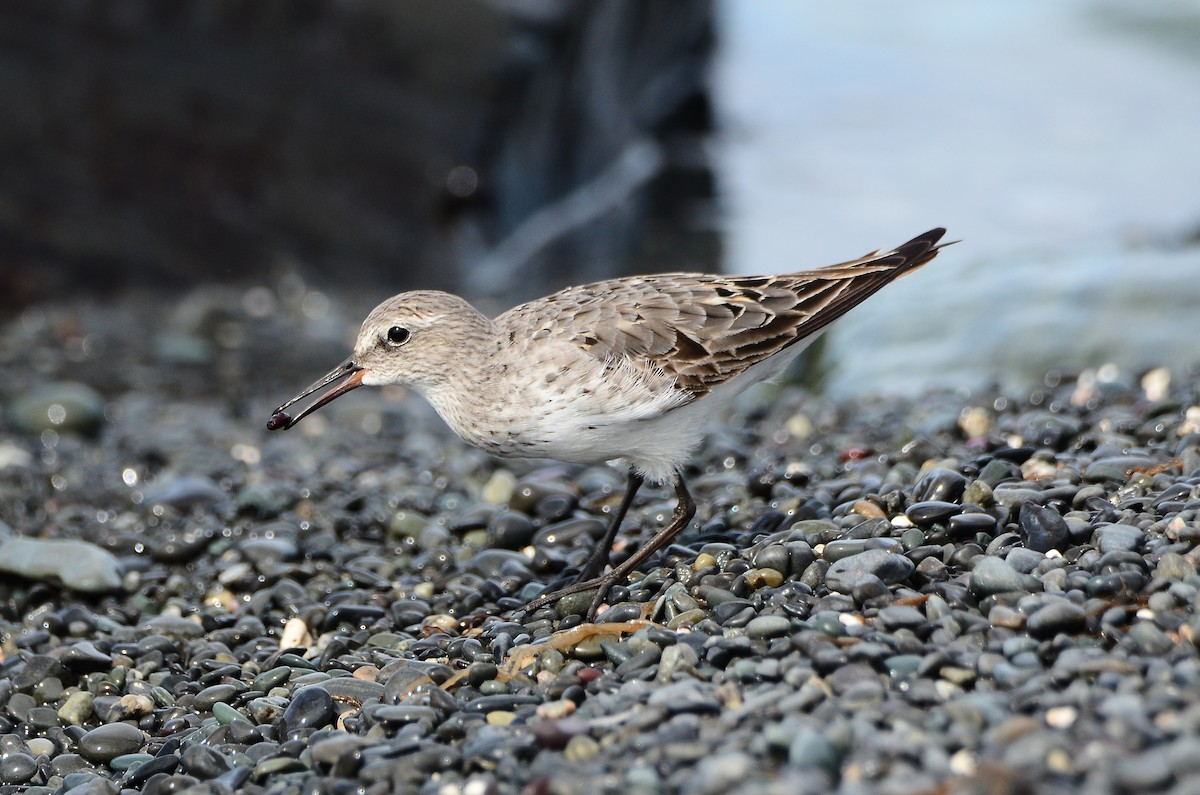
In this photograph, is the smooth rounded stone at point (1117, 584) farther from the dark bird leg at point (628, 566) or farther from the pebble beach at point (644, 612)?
the dark bird leg at point (628, 566)

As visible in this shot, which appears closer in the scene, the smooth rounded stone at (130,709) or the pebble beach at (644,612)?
the pebble beach at (644,612)

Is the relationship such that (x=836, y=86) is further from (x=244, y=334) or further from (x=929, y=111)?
(x=244, y=334)

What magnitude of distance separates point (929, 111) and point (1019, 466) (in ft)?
45.7

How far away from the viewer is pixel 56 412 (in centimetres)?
903

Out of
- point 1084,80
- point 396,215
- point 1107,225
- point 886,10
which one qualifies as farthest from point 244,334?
point 886,10

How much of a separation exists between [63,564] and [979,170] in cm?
1275

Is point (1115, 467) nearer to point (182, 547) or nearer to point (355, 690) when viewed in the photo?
point (355, 690)

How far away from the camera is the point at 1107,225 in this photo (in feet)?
45.4

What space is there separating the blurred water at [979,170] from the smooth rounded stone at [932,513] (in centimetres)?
395

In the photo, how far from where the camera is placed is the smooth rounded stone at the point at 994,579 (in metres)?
4.42

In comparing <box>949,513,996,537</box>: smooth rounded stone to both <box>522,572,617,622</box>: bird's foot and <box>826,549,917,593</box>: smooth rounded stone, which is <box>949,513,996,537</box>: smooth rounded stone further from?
<box>522,572,617,622</box>: bird's foot

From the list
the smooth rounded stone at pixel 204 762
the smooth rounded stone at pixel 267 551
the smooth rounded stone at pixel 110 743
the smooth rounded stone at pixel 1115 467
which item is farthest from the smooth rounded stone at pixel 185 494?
the smooth rounded stone at pixel 1115 467

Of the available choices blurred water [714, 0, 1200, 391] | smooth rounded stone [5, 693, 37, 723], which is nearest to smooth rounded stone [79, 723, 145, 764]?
smooth rounded stone [5, 693, 37, 723]

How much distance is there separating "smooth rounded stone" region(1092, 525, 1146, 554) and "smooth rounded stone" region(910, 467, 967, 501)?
699mm
